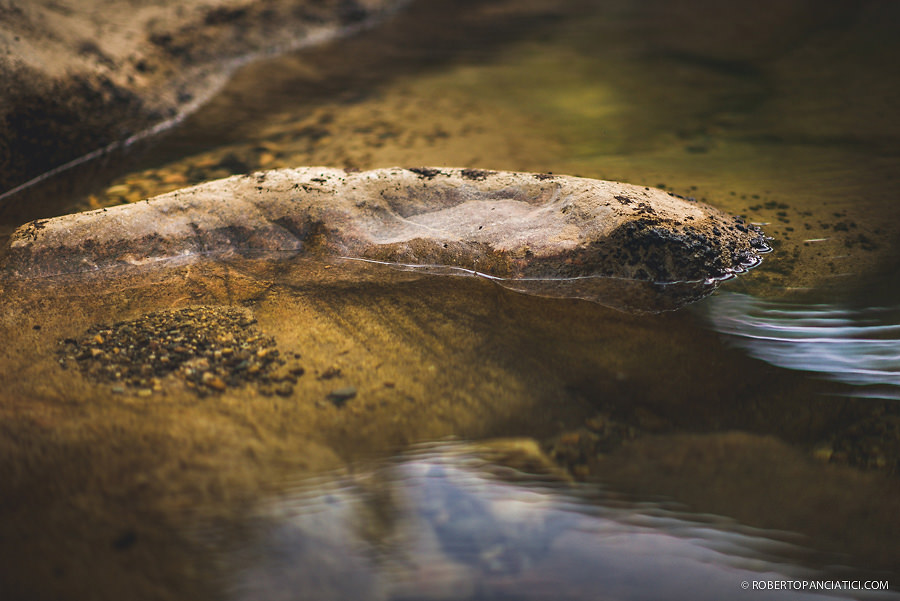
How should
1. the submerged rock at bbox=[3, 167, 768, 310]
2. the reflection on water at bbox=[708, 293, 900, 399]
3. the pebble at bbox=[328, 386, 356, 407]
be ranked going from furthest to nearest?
the submerged rock at bbox=[3, 167, 768, 310]
the reflection on water at bbox=[708, 293, 900, 399]
the pebble at bbox=[328, 386, 356, 407]

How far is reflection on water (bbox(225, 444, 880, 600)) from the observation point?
4.83ft

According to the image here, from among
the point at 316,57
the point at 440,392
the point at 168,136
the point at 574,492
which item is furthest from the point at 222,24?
the point at 574,492

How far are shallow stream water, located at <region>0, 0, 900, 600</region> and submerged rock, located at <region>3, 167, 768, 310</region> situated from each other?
12 cm

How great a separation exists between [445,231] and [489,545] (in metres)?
1.64

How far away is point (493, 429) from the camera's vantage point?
193 centimetres

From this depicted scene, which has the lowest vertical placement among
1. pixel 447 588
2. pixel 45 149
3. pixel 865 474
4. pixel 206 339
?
pixel 447 588

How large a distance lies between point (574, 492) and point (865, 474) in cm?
85

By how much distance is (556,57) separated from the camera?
5844 mm

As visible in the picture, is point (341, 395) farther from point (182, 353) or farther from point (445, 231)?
point (445, 231)

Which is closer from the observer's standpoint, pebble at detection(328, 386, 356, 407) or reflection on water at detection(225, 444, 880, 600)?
reflection on water at detection(225, 444, 880, 600)

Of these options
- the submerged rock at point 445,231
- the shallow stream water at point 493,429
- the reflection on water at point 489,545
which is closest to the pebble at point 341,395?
the shallow stream water at point 493,429

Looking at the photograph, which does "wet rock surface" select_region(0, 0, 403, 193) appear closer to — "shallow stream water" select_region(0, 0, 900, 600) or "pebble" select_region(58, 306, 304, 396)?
"shallow stream water" select_region(0, 0, 900, 600)

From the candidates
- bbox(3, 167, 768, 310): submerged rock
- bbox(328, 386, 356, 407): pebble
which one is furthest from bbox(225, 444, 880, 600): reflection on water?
bbox(3, 167, 768, 310): submerged rock

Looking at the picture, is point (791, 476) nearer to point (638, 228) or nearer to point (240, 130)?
point (638, 228)
